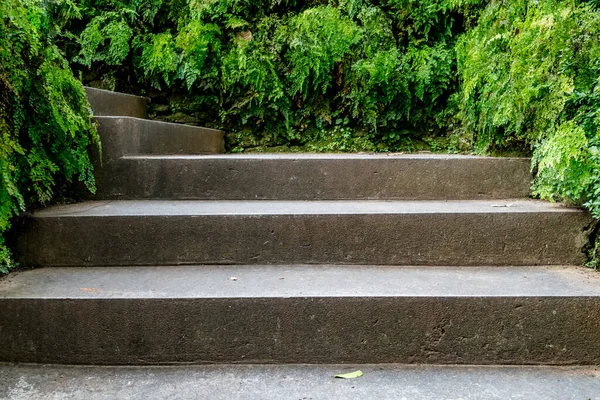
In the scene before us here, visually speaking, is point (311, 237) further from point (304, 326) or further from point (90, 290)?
point (90, 290)

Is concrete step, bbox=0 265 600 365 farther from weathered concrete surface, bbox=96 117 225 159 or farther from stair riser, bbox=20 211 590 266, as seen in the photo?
weathered concrete surface, bbox=96 117 225 159

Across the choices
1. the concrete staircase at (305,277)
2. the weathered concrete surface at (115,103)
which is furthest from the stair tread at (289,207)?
the weathered concrete surface at (115,103)

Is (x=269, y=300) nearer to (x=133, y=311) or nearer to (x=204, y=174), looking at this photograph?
(x=133, y=311)

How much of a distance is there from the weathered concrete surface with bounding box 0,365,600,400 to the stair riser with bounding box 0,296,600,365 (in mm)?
48

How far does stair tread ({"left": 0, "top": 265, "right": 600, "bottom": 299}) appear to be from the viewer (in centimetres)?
185

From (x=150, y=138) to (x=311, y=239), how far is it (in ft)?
5.58

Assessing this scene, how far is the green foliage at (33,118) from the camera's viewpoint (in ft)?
6.44

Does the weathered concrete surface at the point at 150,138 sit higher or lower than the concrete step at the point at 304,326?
higher

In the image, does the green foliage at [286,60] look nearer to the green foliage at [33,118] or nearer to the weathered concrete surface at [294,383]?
the green foliage at [33,118]

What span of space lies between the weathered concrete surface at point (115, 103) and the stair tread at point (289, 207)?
4.49 ft

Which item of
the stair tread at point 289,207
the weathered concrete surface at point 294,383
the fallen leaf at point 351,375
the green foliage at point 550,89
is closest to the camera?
the weathered concrete surface at point 294,383

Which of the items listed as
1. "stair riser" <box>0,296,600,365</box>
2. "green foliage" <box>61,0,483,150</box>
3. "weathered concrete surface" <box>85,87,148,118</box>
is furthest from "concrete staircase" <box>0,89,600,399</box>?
"green foliage" <box>61,0,483,150</box>

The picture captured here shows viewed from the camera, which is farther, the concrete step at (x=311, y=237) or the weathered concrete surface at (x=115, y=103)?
the weathered concrete surface at (x=115, y=103)

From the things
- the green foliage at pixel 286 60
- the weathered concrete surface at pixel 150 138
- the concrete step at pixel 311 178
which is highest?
the green foliage at pixel 286 60
